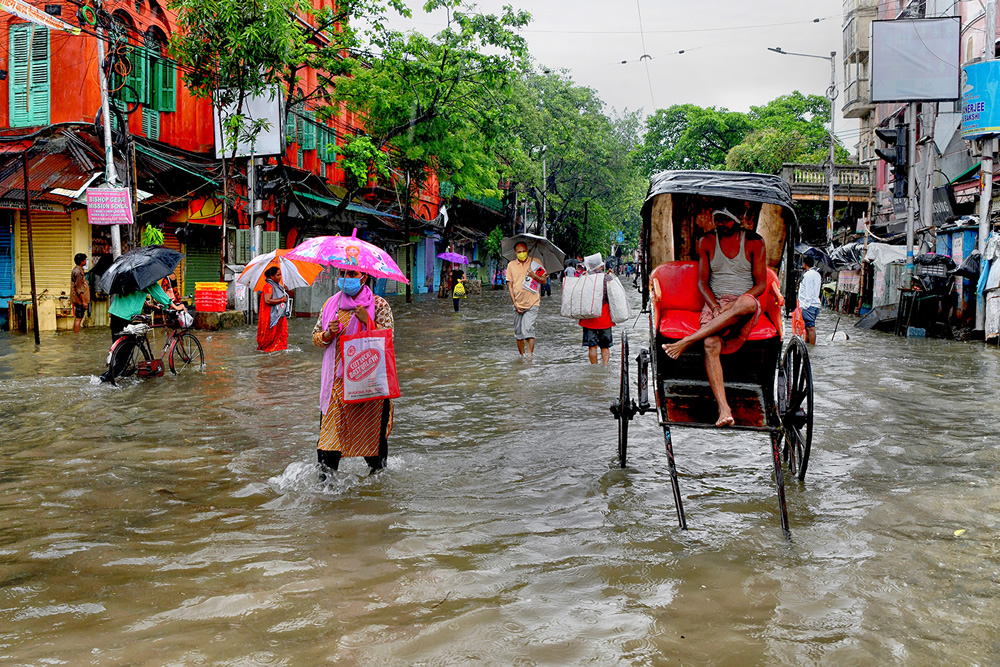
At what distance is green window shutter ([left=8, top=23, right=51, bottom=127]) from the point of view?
724 inches

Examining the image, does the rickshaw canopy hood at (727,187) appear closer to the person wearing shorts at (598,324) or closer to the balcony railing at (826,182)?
the person wearing shorts at (598,324)

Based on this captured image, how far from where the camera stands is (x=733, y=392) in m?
5.52

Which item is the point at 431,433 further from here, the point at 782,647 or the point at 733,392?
the point at 782,647

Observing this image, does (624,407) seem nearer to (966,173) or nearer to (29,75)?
(29,75)

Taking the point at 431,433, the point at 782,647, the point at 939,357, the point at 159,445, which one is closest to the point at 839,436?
the point at 431,433

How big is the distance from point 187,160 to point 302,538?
59.8 ft

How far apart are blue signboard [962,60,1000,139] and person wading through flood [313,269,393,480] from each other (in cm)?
1535

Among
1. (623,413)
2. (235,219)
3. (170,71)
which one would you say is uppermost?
(170,71)

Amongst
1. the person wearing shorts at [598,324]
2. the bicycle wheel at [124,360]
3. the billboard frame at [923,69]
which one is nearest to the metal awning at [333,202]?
the bicycle wheel at [124,360]

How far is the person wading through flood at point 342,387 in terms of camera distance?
229 inches

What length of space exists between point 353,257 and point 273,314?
8.45m

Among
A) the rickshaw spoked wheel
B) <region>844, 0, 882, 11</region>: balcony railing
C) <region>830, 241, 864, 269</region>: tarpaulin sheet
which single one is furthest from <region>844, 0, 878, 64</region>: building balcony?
the rickshaw spoked wheel

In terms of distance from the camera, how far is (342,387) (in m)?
5.92

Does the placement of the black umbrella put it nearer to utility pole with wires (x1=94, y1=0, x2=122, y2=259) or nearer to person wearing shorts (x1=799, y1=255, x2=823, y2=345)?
utility pole with wires (x1=94, y1=0, x2=122, y2=259)
